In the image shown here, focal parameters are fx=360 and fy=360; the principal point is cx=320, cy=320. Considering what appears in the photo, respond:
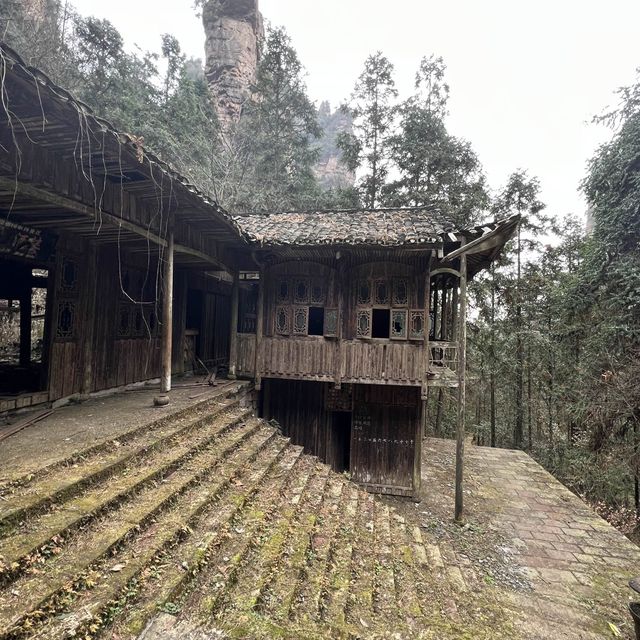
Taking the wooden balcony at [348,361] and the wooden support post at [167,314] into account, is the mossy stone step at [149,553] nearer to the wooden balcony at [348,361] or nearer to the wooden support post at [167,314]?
the wooden support post at [167,314]

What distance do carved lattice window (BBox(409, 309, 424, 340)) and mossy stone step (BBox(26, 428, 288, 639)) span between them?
4.72m

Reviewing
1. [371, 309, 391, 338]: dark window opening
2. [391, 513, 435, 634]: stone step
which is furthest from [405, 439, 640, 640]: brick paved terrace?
[371, 309, 391, 338]: dark window opening

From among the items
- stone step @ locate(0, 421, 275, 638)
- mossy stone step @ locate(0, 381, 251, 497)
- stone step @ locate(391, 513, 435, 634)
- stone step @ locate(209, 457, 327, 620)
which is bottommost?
stone step @ locate(391, 513, 435, 634)

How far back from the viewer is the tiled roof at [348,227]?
791 cm

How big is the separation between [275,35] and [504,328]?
1938 cm

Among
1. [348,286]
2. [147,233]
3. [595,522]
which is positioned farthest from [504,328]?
[147,233]

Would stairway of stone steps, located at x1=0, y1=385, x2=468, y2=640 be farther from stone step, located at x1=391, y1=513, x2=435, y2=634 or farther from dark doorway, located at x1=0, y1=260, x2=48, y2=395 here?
dark doorway, located at x1=0, y1=260, x2=48, y2=395

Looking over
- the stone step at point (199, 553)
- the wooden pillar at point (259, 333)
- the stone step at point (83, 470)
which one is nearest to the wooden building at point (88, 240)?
the wooden pillar at point (259, 333)

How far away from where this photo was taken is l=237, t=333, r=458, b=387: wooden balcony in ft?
27.4

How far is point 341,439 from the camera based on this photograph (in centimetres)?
1068

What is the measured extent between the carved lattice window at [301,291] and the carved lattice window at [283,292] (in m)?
0.18

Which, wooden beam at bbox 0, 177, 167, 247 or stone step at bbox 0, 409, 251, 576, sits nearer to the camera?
stone step at bbox 0, 409, 251, 576

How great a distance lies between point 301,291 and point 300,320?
2.44 ft

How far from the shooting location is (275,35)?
63.5ft
